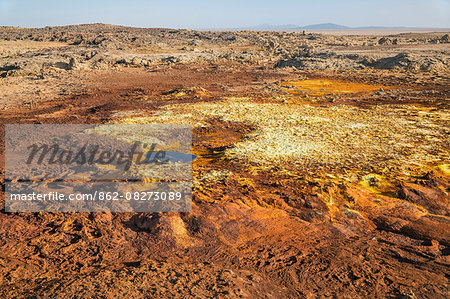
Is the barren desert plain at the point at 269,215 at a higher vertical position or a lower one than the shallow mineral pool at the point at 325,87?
lower

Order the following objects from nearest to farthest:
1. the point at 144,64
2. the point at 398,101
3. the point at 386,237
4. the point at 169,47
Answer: the point at 386,237
the point at 398,101
the point at 144,64
the point at 169,47

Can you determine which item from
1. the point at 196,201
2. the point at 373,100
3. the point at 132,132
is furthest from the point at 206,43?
the point at 196,201

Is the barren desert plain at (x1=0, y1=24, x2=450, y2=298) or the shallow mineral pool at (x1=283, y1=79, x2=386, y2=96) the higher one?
the shallow mineral pool at (x1=283, y1=79, x2=386, y2=96)

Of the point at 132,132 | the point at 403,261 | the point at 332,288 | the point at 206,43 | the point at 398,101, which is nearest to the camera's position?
the point at 332,288

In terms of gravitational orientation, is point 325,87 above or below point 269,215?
above

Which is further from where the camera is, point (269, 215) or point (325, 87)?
point (325, 87)

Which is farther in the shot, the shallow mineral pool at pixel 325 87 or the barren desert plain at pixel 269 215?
the shallow mineral pool at pixel 325 87

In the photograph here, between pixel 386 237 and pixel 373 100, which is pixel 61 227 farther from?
pixel 373 100

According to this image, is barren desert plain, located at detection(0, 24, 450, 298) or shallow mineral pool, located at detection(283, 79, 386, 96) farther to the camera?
shallow mineral pool, located at detection(283, 79, 386, 96)
